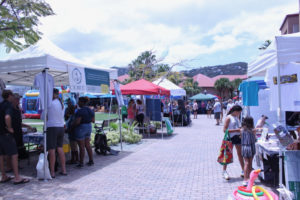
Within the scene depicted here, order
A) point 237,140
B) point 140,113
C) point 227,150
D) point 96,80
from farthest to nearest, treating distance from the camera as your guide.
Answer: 1. point 140,113
2. point 96,80
3. point 227,150
4. point 237,140

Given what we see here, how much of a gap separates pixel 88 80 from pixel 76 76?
586 mm

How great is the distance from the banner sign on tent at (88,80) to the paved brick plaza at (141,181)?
6.90ft

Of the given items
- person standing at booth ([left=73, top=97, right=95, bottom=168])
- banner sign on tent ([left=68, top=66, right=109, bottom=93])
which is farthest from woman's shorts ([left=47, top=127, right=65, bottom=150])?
banner sign on tent ([left=68, top=66, right=109, bottom=93])

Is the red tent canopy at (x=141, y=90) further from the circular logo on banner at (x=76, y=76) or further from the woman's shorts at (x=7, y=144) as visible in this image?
the woman's shorts at (x=7, y=144)

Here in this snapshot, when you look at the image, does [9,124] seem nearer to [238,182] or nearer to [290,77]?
[238,182]

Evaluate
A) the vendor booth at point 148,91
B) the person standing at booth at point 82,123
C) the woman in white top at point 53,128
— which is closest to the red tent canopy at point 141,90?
the vendor booth at point 148,91

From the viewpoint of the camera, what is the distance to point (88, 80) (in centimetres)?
806

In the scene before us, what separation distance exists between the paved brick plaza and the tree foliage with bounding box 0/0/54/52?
404cm

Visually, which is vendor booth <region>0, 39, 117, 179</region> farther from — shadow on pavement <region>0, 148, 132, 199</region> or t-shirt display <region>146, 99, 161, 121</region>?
t-shirt display <region>146, 99, 161, 121</region>

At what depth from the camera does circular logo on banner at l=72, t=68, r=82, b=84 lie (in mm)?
7402

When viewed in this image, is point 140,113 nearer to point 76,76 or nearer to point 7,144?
point 76,76

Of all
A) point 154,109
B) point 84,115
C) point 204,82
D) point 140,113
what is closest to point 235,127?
point 84,115

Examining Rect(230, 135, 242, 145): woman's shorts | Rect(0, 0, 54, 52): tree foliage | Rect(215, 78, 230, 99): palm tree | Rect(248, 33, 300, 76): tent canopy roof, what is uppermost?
Rect(215, 78, 230, 99): palm tree

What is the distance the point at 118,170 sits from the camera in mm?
6707
